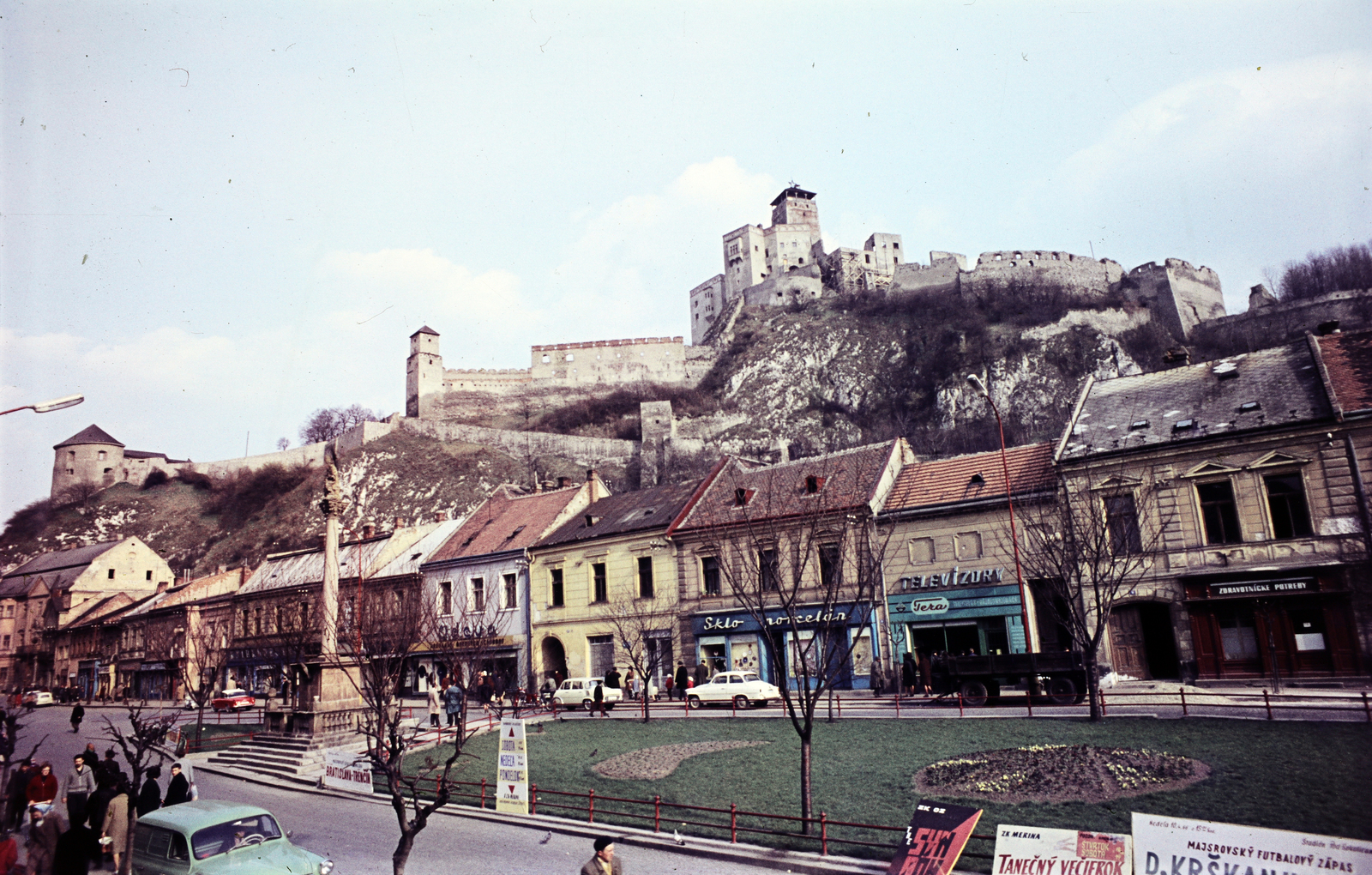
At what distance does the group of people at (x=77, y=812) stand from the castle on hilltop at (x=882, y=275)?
347 feet

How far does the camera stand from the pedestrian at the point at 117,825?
39.1 ft

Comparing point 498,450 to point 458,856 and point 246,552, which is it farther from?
point 458,856

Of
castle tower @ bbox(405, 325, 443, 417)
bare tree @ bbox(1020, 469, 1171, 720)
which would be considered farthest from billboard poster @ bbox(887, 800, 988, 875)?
castle tower @ bbox(405, 325, 443, 417)

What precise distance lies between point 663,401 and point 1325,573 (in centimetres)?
8335

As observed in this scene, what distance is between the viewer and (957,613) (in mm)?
29141

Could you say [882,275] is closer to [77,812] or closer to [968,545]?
[968,545]

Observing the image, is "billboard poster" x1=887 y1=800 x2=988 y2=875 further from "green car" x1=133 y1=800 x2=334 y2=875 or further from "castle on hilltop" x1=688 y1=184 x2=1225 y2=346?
"castle on hilltop" x1=688 y1=184 x2=1225 y2=346

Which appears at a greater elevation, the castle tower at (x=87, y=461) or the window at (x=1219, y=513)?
the castle tower at (x=87, y=461)

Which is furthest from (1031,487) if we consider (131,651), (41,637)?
(41,637)

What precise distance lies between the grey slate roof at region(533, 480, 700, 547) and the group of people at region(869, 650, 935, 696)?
10674mm

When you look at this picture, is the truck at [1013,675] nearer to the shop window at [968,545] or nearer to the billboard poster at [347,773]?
the shop window at [968,545]

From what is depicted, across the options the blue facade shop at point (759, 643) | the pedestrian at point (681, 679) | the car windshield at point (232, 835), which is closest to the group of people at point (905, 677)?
the blue facade shop at point (759, 643)

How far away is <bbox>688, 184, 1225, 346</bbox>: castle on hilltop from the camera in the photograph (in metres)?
102

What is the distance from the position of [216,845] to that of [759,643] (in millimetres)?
24042
